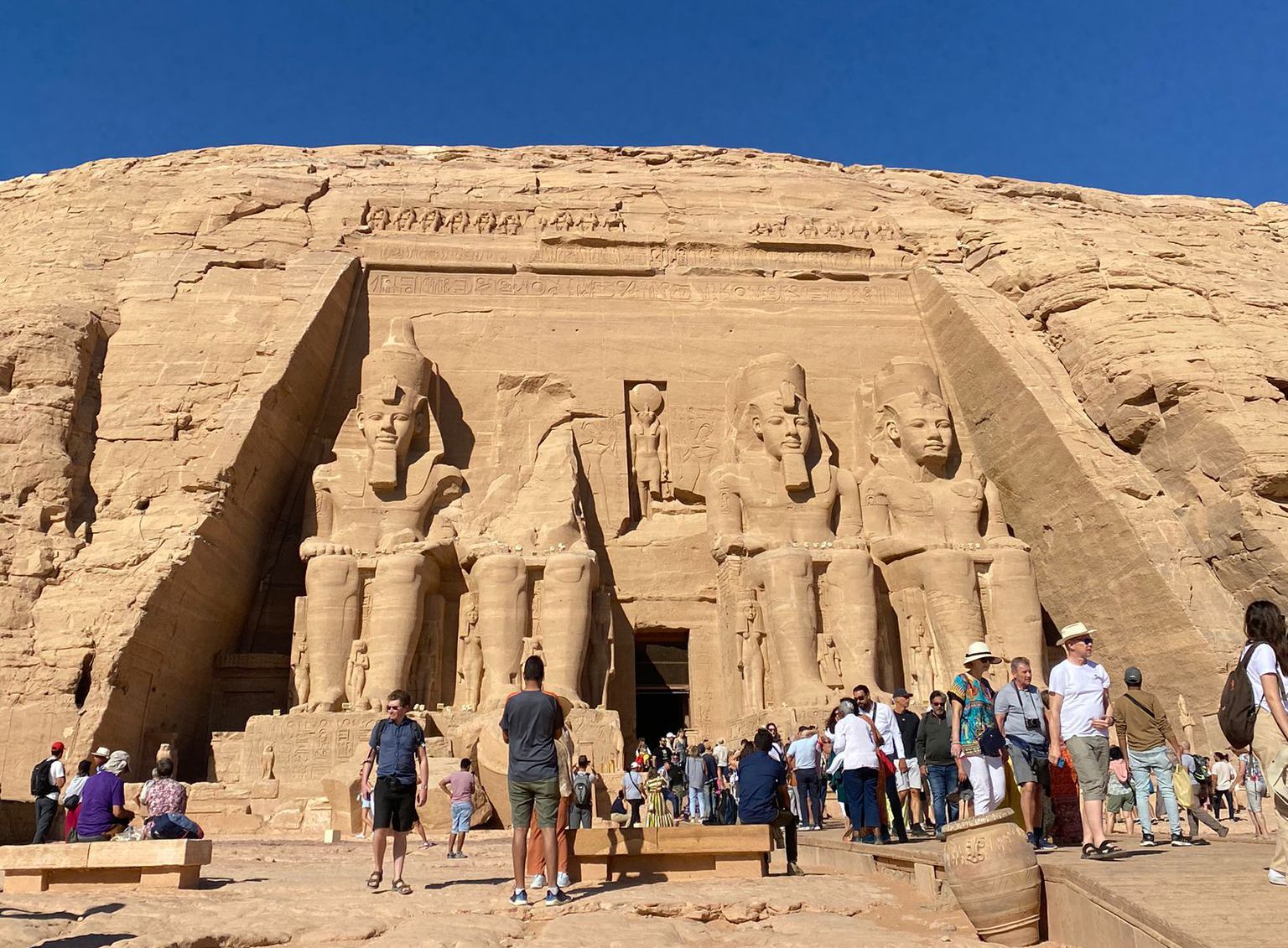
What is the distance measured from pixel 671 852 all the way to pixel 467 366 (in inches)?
318

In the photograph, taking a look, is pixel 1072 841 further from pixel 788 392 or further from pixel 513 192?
pixel 513 192

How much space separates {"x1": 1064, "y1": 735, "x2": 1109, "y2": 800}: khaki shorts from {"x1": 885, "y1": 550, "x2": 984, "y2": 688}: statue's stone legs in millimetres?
5464

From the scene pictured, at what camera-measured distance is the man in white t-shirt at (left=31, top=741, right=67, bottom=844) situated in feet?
22.1

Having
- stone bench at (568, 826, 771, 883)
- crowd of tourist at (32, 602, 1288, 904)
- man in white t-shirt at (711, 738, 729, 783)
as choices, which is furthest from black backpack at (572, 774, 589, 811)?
stone bench at (568, 826, 771, 883)

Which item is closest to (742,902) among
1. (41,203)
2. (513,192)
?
(513,192)

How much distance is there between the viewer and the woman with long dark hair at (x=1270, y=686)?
3861mm

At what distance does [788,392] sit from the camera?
11.6 metres

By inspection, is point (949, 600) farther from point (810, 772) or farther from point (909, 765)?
point (909, 765)

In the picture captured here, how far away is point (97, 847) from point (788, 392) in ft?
26.3

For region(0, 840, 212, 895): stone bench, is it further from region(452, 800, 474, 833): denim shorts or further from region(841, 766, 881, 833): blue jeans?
region(841, 766, 881, 833): blue jeans

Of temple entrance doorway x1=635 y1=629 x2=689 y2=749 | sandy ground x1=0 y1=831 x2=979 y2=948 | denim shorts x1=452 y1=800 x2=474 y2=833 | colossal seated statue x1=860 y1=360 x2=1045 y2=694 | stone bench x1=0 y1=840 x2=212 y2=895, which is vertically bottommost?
sandy ground x1=0 y1=831 x2=979 y2=948

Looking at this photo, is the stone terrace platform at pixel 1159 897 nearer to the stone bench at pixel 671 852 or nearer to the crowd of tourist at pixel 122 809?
the stone bench at pixel 671 852

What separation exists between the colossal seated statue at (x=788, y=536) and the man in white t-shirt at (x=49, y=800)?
5.70 metres

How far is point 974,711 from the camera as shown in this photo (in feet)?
17.4
